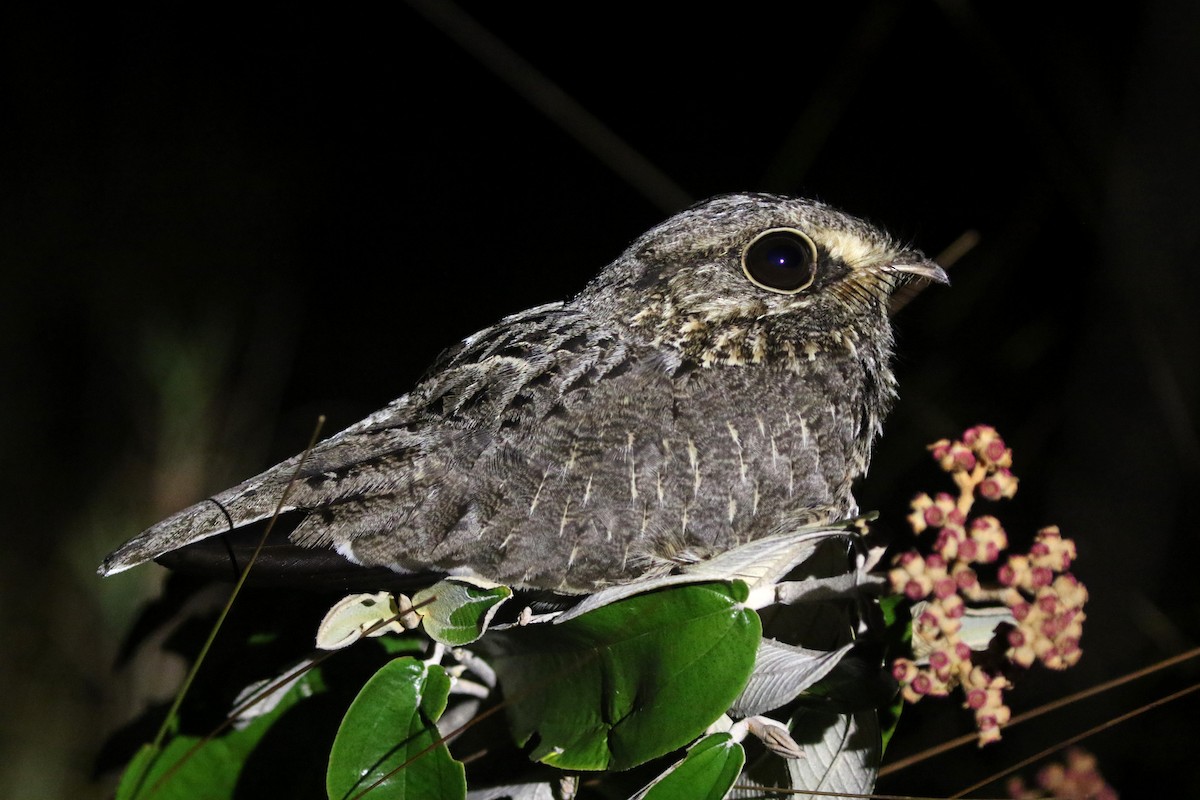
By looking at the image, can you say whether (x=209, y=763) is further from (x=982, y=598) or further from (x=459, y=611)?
(x=982, y=598)

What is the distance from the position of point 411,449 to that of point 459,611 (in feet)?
1.14

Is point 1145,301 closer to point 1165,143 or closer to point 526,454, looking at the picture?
point 1165,143

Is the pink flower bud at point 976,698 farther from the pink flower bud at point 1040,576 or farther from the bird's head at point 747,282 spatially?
the bird's head at point 747,282

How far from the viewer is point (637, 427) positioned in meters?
1.16

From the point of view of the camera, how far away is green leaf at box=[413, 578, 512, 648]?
82 centimetres

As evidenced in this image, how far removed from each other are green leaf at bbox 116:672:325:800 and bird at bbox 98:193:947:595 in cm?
17

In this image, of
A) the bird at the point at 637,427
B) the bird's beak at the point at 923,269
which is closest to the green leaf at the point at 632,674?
the bird at the point at 637,427

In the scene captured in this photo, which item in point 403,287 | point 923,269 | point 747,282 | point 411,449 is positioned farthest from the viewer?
point 403,287

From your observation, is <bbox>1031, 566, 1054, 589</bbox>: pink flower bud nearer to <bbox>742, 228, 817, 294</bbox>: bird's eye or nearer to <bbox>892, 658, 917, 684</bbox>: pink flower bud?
<bbox>892, 658, 917, 684</bbox>: pink flower bud

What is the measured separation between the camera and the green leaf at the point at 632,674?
749mm

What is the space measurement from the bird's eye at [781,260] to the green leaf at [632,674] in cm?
62

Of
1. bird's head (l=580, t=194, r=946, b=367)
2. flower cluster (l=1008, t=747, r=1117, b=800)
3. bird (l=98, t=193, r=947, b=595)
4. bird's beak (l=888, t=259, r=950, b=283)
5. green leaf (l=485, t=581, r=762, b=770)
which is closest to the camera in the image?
green leaf (l=485, t=581, r=762, b=770)

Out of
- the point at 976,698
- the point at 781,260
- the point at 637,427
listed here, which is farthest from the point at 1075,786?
the point at 781,260

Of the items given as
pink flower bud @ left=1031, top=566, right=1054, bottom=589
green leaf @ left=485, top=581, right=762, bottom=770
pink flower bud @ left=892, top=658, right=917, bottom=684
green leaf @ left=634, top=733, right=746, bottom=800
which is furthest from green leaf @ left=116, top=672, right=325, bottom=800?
pink flower bud @ left=1031, top=566, right=1054, bottom=589
